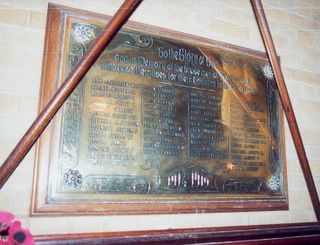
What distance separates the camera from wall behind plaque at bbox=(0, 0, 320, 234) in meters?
0.97

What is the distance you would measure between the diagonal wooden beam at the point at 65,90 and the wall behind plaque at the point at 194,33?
101 mm

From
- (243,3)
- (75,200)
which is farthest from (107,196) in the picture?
(243,3)

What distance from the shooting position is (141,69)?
116 centimetres

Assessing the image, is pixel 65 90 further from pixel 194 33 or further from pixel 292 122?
pixel 292 122

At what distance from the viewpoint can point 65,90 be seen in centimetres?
95

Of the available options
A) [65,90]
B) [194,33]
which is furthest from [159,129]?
[194,33]

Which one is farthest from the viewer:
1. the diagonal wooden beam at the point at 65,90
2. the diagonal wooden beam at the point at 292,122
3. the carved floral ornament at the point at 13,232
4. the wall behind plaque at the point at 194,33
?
the diagonal wooden beam at the point at 292,122

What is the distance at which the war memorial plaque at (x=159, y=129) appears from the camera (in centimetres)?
101

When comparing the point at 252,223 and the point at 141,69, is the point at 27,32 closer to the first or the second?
the point at 141,69

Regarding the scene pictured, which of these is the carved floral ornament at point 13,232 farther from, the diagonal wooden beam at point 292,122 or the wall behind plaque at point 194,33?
the diagonal wooden beam at point 292,122

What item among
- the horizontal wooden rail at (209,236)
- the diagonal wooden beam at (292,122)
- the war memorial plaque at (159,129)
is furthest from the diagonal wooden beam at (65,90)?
the diagonal wooden beam at (292,122)

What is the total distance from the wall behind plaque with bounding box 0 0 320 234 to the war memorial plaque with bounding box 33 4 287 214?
0.17 feet

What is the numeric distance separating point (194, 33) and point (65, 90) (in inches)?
27.6

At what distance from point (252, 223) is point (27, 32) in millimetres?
1259
